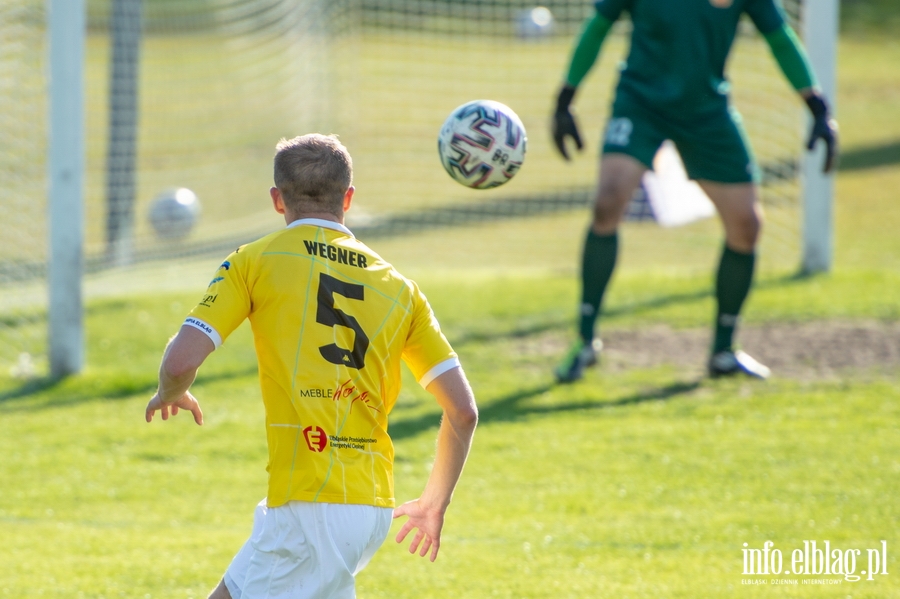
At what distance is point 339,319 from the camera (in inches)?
107

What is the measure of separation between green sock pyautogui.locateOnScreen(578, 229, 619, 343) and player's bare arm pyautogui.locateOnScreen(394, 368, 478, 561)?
339 centimetres

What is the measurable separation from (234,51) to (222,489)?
7926 mm

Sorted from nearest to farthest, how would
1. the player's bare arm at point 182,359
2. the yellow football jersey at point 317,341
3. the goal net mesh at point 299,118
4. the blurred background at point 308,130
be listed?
the player's bare arm at point 182,359
the yellow football jersey at point 317,341
the goal net mesh at point 299,118
the blurred background at point 308,130

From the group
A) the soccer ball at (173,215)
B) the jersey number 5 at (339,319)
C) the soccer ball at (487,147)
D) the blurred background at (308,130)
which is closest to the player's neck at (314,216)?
the jersey number 5 at (339,319)

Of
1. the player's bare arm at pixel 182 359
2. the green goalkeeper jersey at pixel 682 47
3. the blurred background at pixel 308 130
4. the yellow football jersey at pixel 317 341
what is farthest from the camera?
the blurred background at pixel 308 130

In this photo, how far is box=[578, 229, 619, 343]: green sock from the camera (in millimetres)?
6113

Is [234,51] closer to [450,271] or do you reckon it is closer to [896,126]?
[450,271]

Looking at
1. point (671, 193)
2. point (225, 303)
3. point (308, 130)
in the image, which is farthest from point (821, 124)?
point (308, 130)

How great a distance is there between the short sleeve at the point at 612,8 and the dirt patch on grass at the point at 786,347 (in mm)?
1990

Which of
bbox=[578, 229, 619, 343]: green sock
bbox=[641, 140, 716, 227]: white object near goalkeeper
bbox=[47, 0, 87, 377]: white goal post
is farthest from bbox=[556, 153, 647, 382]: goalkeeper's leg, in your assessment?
bbox=[641, 140, 716, 227]: white object near goalkeeper

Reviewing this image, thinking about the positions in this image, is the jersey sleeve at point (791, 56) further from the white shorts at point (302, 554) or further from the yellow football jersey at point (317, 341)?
the white shorts at point (302, 554)

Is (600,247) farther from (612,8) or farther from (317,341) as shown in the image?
(317,341)

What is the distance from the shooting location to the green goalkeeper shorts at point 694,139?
5.88 m

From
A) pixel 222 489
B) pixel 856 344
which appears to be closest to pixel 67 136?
pixel 222 489
